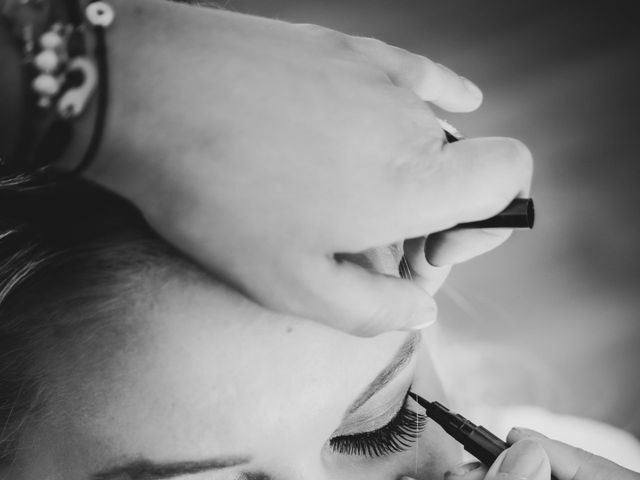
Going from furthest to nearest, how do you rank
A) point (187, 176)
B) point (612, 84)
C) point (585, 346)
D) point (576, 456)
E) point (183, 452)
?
point (585, 346) → point (612, 84) → point (576, 456) → point (183, 452) → point (187, 176)

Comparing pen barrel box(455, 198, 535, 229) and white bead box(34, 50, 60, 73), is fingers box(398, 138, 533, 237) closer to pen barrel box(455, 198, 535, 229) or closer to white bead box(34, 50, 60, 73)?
pen barrel box(455, 198, 535, 229)

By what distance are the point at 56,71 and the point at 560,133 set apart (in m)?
1.03

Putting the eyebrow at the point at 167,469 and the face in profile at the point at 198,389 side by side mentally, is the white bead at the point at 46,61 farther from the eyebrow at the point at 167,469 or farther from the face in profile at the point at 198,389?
the eyebrow at the point at 167,469

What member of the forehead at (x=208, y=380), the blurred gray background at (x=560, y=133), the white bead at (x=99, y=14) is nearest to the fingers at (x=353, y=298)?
the forehead at (x=208, y=380)

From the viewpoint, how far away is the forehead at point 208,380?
1.57 feet

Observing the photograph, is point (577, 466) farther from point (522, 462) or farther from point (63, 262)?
point (63, 262)

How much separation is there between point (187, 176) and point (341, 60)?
0.15 meters

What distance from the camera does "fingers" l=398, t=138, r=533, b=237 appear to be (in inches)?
14.1

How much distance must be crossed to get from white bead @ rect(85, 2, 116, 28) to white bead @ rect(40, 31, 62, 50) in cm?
3

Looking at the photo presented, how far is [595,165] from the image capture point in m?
1.09

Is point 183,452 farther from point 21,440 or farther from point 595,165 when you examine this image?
point 595,165

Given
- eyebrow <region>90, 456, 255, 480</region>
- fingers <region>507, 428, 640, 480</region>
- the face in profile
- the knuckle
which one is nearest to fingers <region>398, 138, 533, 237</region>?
the knuckle

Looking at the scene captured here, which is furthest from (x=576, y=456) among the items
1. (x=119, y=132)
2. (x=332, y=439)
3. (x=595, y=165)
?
(x=119, y=132)

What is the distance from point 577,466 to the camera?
0.72 metres
